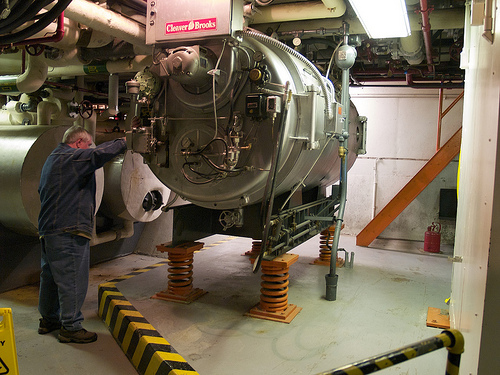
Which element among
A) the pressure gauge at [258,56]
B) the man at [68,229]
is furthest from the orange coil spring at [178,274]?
the pressure gauge at [258,56]

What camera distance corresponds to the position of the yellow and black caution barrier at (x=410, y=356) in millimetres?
1499

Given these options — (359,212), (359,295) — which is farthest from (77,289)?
(359,212)

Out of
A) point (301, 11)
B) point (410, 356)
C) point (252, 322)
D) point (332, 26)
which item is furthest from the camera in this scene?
point (332, 26)

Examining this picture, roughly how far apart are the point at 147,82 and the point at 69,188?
104cm

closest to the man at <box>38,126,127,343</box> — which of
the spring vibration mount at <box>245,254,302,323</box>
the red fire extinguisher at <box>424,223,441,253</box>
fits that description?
the spring vibration mount at <box>245,254,302,323</box>

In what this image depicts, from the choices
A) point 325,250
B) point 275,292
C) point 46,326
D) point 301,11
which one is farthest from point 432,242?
point 46,326

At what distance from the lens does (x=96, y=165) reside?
11.1 ft

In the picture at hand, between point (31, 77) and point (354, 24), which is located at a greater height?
point (354, 24)

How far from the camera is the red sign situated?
3.27 meters

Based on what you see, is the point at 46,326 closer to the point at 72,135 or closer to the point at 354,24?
the point at 72,135

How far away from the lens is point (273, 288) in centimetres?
389

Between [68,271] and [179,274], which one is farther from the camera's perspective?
[179,274]

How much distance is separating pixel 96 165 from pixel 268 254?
164cm

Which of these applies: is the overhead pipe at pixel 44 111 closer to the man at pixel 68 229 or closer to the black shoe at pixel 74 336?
the man at pixel 68 229
